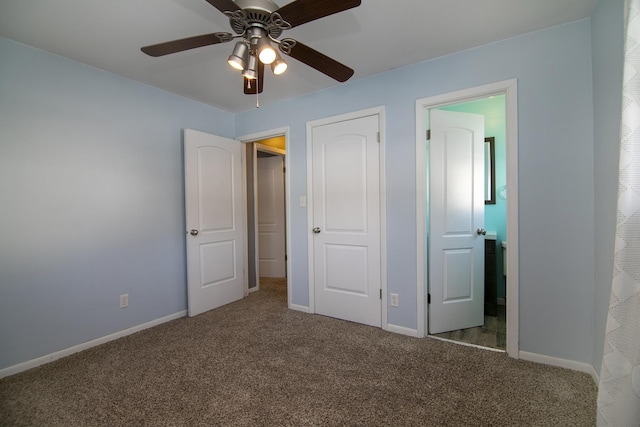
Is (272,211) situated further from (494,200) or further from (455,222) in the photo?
(494,200)

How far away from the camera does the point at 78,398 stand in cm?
170

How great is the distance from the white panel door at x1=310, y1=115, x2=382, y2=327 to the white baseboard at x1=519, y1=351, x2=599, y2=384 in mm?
1141

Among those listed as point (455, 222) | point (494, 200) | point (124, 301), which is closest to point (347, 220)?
point (455, 222)

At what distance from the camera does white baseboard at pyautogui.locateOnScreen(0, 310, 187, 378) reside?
1.96 meters

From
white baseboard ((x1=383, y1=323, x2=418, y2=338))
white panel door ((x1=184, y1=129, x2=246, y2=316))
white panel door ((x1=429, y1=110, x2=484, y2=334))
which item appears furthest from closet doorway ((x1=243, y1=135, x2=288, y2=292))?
white panel door ((x1=429, y1=110, x2=484, y2=334))

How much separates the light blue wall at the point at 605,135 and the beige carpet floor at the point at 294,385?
567 mm

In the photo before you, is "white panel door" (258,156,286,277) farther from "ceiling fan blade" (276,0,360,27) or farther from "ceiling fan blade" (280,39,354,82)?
"ceiling fan blade" (276,0,360,27)

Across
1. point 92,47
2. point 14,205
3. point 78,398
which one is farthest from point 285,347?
point 92,47

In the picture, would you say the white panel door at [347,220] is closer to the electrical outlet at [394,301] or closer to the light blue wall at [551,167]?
the electrical outlet at [394,301]

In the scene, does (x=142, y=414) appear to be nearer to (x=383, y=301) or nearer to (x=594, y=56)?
(x=383, y=301)

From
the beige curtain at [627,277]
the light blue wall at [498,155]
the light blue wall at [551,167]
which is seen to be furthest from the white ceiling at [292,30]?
the light blue wall at [498,155]

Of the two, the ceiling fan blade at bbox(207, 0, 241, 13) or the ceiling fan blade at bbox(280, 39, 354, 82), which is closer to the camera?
the ceiling fan blade at bbox(207, 0, 241, 13)

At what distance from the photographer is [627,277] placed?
3.18ft

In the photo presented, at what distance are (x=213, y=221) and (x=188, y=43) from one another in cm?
214
